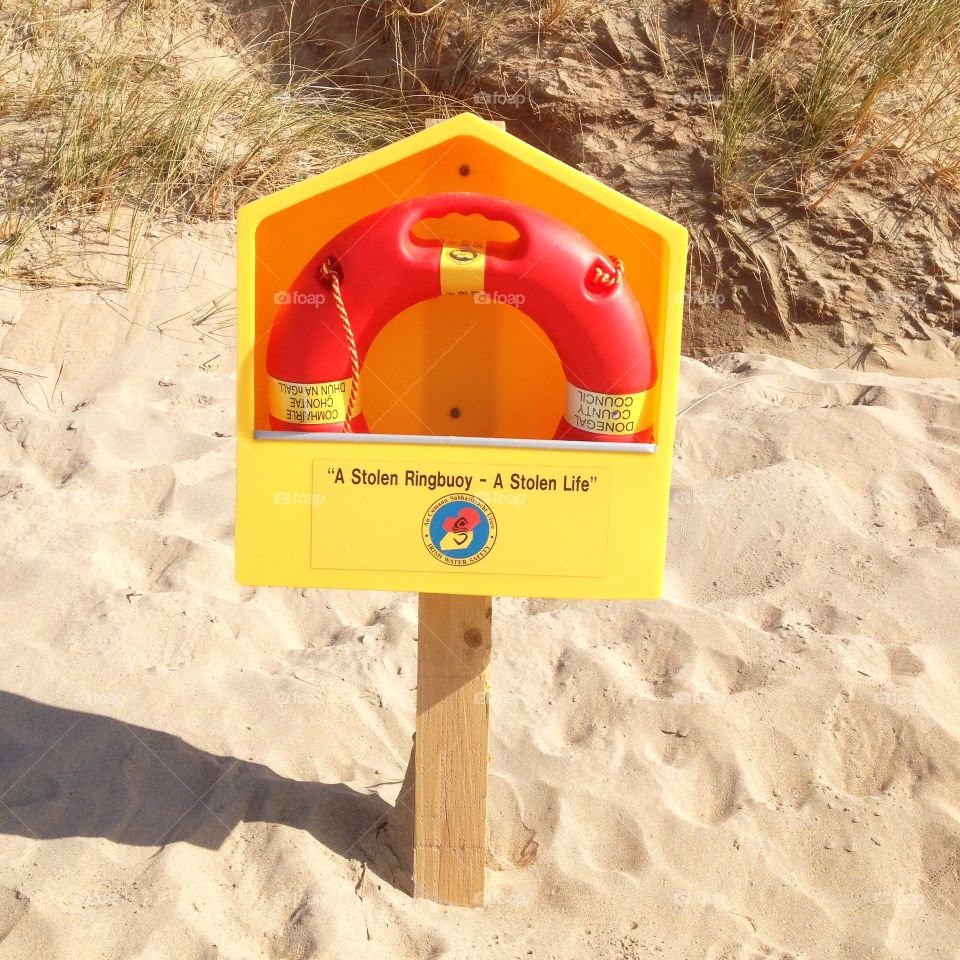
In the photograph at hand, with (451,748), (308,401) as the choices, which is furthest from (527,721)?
(308,401)

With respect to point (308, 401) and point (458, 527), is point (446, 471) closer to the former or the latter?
point (458, 527)

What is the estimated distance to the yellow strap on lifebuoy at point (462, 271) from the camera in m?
1.47

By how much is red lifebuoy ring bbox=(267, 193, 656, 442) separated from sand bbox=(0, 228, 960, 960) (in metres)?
0.81

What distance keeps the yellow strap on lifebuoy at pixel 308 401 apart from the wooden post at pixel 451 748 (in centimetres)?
35

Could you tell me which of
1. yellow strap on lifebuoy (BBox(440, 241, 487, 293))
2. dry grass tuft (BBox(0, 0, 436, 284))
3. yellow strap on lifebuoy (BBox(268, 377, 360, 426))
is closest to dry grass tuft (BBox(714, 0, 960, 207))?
dry grass tuft (BBox(0, 0, 436, 284))

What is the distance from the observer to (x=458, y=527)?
1505 millimetres

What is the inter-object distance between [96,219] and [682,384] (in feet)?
7.02

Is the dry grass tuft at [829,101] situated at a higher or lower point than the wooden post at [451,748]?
higher

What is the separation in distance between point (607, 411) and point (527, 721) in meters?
0.93

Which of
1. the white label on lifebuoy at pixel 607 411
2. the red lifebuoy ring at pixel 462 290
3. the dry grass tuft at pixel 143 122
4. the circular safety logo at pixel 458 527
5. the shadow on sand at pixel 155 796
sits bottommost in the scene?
the shadow on sand at pixel 155 796

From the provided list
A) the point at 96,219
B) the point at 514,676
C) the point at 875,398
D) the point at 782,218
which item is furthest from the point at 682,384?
the point at 96,219

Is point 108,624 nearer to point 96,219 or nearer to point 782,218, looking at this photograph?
point 96,219

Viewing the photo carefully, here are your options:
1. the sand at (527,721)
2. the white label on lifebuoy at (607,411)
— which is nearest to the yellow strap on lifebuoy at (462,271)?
the white label on lifebuoy at (607,411)

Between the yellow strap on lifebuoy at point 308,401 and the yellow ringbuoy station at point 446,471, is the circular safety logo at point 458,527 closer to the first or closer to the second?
the yellow ringbuoy station at point 446,471
